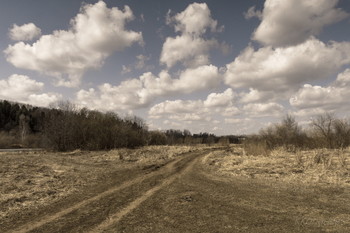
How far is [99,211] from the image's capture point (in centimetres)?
860

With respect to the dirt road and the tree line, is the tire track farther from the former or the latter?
the tree line

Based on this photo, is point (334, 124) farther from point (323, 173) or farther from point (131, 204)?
point (131, 204)

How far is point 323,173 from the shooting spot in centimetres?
1472

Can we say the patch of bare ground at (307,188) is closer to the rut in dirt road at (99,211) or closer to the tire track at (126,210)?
the tire track at (126,210)

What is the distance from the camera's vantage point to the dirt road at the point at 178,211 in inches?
284

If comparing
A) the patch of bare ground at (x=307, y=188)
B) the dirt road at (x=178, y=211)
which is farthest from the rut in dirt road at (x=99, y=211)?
the patch of bare ground at (x=307, y=188)

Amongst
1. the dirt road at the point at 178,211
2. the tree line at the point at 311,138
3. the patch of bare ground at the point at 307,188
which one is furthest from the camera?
the tree line at the point at 311,138

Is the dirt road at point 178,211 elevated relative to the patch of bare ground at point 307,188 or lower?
lower

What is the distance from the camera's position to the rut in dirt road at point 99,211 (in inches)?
285

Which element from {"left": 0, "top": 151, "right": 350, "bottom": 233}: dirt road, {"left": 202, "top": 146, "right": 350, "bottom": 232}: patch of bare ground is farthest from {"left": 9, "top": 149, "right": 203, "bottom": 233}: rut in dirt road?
{"left": 202, "top": 146, "right": 350, "bottom": 232}: patch of bare ground

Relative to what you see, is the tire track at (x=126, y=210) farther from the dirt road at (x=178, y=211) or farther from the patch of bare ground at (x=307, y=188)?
the patch of bare ground at (x=307, y=188)

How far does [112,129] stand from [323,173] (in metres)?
31.5

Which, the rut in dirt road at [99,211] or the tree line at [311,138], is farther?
the tree line at [311,138]

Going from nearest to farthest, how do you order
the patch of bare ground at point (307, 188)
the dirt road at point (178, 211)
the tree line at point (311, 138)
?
the dirt road at point (178, 211) < the patch of bare ground at point (307, 188) < the tree line at point (311, 138)
